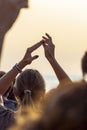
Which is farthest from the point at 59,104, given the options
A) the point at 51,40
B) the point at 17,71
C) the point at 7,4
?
the point at 51,40

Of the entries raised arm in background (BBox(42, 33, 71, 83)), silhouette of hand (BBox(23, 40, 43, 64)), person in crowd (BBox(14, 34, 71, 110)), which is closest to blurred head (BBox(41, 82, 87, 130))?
person in crowd (BBox(14, 34, 71, 110))

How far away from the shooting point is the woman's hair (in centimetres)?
342

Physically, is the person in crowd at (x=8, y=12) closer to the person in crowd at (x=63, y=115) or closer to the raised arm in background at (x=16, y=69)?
the raised arm in background at (x=16, y=69)

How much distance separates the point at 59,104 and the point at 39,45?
8.64 ft

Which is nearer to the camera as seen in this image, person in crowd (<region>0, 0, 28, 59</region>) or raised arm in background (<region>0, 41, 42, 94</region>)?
person in crowd (<region>0, 0, 28, 59</region>)

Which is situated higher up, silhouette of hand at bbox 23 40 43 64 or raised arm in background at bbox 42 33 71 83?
silhouette of hand at bbox 23 40 43 64

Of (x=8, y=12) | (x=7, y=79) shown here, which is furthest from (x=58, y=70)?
(x=8, y=12)

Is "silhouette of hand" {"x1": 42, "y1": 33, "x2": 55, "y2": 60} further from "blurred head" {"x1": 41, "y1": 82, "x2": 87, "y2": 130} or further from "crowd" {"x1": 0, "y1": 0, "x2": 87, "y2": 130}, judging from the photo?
"blurred head" {"x1": 41, "y1": 82, "x2": 87, "y2": 130}

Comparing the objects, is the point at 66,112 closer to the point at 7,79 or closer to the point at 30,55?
the point at 7,79

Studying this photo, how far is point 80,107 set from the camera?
114 centimetres

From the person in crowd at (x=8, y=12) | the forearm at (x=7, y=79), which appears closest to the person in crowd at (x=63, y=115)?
the person in crowd at (x=8, y=12)

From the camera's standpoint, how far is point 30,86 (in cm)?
351

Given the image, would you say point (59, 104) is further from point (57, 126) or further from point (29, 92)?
point (29, 92)

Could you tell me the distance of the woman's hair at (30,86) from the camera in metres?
3.42
